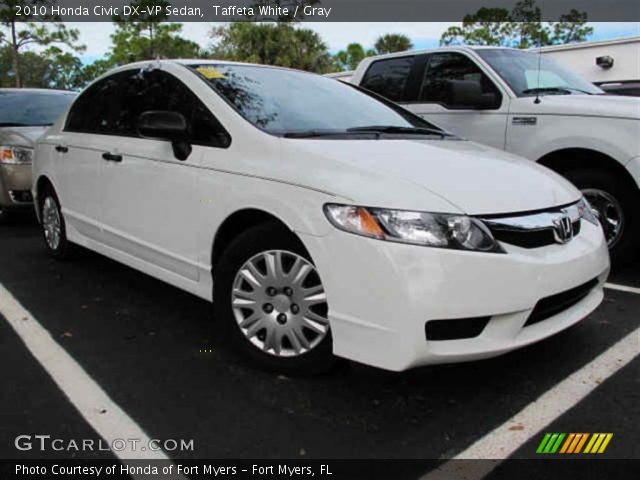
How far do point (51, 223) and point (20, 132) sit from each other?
2163mm

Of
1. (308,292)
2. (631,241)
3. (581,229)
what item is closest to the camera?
(308,292)

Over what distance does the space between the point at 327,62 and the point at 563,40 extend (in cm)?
2309

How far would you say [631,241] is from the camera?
4.47 metres

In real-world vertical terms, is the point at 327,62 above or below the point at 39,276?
above

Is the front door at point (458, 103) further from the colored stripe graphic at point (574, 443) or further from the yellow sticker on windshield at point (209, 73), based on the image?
the colored stripe graphic at point (574, 443)

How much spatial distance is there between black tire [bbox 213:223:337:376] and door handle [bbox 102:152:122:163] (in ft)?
4.07

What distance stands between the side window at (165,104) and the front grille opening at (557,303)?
5.62 ft

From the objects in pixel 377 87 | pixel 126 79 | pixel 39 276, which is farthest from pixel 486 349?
pixel 377 87

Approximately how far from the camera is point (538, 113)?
4773 millimetres

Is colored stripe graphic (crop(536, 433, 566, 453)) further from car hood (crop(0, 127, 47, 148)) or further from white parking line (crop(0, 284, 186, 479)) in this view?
car hood (crop(0, 127, 47, 148))

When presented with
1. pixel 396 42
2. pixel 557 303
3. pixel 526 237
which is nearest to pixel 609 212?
pixel 557 303

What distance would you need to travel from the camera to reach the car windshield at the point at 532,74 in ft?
16.8

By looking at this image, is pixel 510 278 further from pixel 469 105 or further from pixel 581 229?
pixel 469 105

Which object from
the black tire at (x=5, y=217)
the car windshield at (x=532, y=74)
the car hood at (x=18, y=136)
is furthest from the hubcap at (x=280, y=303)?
the black tire at (x=5, y=217)
